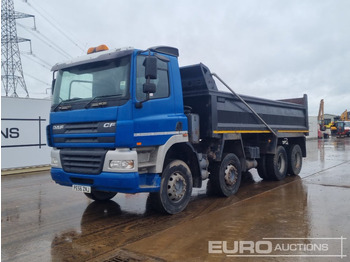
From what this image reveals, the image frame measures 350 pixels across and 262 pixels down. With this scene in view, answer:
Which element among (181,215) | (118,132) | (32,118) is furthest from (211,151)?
(32,118)

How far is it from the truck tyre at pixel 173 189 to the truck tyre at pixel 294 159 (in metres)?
5.07

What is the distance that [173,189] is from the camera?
543cm

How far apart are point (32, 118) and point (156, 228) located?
8.45m

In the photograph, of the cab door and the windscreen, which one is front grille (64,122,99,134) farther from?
the cab door

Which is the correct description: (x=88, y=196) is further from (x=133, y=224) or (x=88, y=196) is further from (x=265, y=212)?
(x=265, y=212)

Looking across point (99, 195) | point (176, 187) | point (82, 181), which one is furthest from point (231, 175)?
point (82, 181)

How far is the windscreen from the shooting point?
489cm

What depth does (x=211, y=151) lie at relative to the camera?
6.51 m

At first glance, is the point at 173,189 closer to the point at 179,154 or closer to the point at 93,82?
the point at 179,154

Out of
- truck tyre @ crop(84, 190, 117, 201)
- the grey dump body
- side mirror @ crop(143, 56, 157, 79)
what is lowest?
truck tyre @ crop(84, 190, 117, 201)

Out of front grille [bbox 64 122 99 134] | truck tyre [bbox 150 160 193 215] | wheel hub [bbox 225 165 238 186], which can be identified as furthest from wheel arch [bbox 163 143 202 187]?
front grille [bbox 64 122 99 134]

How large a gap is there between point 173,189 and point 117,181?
1.14 metres

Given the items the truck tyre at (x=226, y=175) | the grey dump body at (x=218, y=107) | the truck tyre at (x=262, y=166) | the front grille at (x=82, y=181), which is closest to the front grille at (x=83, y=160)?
the front grille at (x=82, y=181)

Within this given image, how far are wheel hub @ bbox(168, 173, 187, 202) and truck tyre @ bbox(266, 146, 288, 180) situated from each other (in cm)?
398
